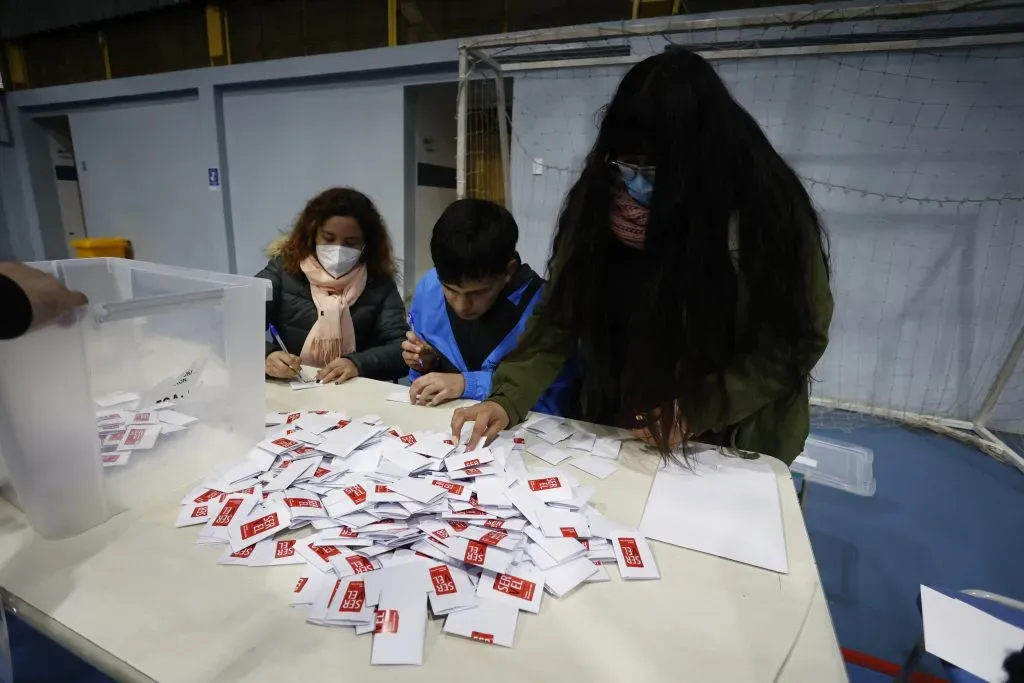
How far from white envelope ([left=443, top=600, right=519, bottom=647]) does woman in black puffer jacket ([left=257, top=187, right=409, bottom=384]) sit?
1.08 metres

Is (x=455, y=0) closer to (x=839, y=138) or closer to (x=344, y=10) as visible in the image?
(x=344, y=10)

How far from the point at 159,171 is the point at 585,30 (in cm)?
482

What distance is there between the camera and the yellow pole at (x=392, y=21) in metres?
3.49

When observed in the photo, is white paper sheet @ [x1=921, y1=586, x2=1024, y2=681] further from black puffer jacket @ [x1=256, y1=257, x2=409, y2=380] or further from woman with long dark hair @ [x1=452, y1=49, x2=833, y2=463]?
black puffer jacket @ [x1=256, y1=257, x2=409, y2=380]

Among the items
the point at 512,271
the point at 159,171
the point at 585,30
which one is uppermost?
the point at 585,30

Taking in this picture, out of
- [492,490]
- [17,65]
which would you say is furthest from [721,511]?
[17,65]

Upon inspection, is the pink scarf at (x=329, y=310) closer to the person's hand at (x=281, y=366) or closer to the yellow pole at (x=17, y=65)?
the person's hand at (x=281, y=366)

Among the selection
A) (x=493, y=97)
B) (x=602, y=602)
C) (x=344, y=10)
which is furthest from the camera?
(x=344, y=10)

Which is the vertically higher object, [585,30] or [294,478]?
[585,30]

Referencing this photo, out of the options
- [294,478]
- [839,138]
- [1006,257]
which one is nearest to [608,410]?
[294,478]

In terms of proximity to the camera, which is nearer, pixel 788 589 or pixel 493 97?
pixel 788 589

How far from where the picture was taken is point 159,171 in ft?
16.2

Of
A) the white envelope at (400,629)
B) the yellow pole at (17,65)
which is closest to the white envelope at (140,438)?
the white envelope at (400,629)

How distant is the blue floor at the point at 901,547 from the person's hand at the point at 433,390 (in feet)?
3.03
